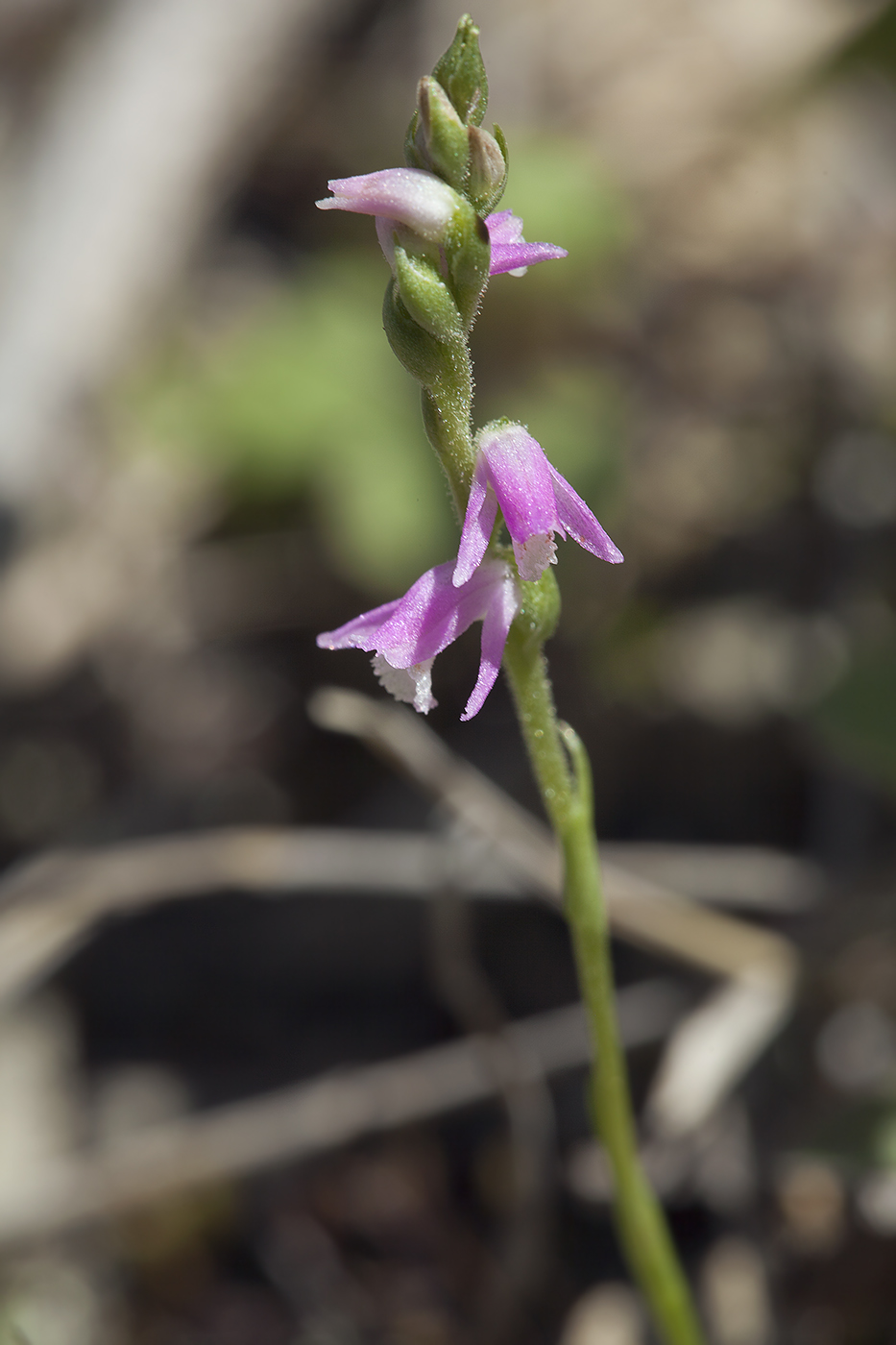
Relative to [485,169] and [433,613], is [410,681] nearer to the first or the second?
[433,613]

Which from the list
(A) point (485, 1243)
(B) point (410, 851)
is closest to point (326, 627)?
(B) point (410, 851)

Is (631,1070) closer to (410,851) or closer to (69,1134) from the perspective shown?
(410,851)

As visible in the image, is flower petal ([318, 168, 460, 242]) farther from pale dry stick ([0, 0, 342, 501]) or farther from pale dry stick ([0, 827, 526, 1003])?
pale dry stick ([0, 0, 342, 501])

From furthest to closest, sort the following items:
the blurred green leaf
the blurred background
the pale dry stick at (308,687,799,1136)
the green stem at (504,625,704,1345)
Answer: the blurred green leaf
the blurred background
the pale dry stick at (308,687,799,1136)
the green stem at (504,625,704,1345)

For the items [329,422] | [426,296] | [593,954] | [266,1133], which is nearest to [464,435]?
[426,296]

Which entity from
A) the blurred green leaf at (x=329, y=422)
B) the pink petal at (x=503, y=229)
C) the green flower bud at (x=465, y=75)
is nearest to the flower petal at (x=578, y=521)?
the pink petal at (x=503, y=229)

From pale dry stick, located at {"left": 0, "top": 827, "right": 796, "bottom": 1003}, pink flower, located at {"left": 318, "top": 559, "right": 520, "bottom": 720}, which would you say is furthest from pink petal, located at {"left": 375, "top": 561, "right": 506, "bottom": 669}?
pale dry stick, located at {"left": 0, "top": 827, "right": 796, "bottom": 1003}

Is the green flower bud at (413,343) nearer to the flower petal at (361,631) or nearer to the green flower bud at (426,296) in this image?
the green flower bud at (426,296)
